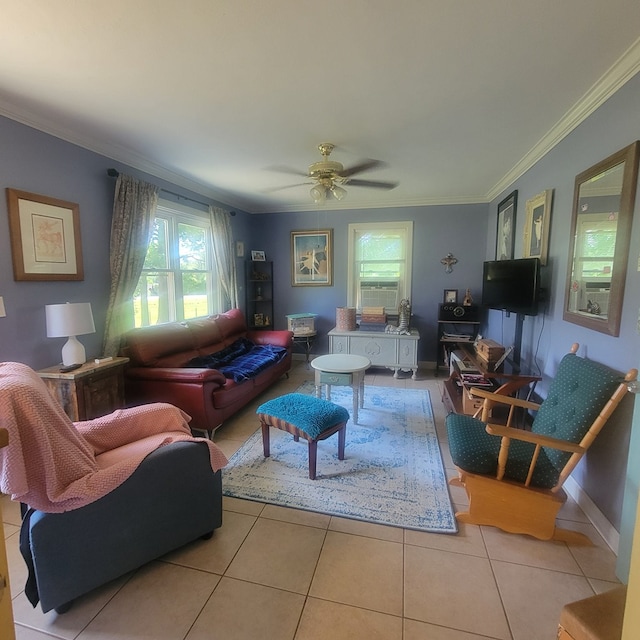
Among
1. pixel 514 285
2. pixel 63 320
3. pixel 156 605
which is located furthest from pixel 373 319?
pixel 156 605

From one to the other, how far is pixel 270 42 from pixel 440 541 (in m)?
2.60

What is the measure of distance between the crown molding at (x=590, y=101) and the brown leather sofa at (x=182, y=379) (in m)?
3.12

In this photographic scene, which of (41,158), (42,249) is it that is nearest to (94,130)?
(41,158)

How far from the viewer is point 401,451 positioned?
8.63 ft

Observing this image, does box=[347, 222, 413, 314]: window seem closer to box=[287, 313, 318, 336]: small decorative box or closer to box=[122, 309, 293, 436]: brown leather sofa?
box=[287, 313, 318, 336]: small decorative box

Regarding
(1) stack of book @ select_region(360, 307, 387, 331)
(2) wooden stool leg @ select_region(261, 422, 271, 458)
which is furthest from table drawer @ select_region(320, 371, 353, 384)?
(1) stack of book @ select_region(360, 307, 387, 331)

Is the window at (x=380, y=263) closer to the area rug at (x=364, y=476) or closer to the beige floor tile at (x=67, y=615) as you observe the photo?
the area rug at (x=364, y=476)

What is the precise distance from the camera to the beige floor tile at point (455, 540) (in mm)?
1693

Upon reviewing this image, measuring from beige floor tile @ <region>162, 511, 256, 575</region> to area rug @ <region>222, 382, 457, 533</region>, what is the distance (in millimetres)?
228

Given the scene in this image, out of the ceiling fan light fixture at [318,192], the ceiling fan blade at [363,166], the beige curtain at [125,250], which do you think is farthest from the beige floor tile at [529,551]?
the beige curtain at [125,250]

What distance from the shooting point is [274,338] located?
4383mm

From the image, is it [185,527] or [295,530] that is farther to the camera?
[295,530]

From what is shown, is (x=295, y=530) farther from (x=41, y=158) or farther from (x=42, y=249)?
(x=41, y=158)

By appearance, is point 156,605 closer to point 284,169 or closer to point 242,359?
point 242,359
